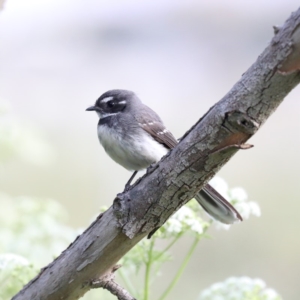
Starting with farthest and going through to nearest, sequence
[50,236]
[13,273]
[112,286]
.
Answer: [50,236] < [13,273] < [112,286]

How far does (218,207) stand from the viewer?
7.56 feet

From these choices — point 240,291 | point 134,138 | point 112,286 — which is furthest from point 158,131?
point 112,286

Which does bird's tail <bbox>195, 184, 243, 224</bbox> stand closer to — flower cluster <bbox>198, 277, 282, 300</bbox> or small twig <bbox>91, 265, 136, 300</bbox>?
flower cluster <bbox>198, 277, 282, 300</bbox>

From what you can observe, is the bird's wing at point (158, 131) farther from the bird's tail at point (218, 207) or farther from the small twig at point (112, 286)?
the small twig at point (112, 286)

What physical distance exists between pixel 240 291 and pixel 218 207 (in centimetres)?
34

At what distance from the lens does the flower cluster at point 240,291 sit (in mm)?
2133

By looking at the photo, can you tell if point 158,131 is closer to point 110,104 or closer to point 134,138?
point 134,138

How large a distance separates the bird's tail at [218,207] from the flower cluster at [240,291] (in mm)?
240

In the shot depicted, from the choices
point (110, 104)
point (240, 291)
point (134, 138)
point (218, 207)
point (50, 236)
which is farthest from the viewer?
point (110, 104)

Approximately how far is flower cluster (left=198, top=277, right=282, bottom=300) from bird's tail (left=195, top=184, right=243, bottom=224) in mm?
240

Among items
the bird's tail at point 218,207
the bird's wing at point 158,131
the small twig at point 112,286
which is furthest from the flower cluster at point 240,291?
the bird's wing at point 158,131

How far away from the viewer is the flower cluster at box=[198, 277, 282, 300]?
2133mm

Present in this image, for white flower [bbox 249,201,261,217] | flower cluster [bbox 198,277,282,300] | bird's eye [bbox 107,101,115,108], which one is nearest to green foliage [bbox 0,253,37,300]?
flower cluster [bbox 198,277,282,300]

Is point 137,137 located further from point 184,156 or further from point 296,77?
point 296,77
